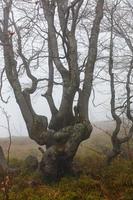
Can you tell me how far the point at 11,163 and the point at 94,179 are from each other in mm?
4869

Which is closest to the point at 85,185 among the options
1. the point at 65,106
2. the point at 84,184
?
the point at 84,184

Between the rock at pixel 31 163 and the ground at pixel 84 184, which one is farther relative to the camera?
the rock at pixel 31 163

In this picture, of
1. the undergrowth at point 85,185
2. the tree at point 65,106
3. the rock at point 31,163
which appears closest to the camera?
the undergrowth at point 85,185

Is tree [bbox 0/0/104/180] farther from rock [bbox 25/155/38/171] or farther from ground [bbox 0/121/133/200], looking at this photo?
rock [bbox 25/155/38/171]

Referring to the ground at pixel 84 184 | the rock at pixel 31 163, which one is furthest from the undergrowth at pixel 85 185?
the rock at pixel 31 163

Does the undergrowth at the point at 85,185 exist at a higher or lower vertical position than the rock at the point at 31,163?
lower

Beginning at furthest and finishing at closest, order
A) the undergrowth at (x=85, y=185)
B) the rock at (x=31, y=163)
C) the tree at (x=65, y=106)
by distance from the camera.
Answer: the rock at (x=31, y=163) → the tree at (x=65, y=106) → the undergrowth at (x=85, y=185)

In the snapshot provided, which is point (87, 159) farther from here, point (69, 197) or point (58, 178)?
point (69, 197)

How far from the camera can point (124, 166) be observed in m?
14.7

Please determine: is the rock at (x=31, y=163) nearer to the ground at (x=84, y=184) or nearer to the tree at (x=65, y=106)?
the ground at (x=84, y=184)

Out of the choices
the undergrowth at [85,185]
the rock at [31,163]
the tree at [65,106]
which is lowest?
the undergrowth at [85,185]

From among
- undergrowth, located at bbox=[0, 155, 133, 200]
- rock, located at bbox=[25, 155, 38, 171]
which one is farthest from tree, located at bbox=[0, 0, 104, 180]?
rock, located at bbox=[25, 155, 38, 171]

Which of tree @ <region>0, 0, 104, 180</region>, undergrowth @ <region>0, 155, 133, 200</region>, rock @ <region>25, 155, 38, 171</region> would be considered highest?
tree @ <region>0, 0, 104, 180</region>

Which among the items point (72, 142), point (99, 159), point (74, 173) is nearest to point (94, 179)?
point (74, 173)
